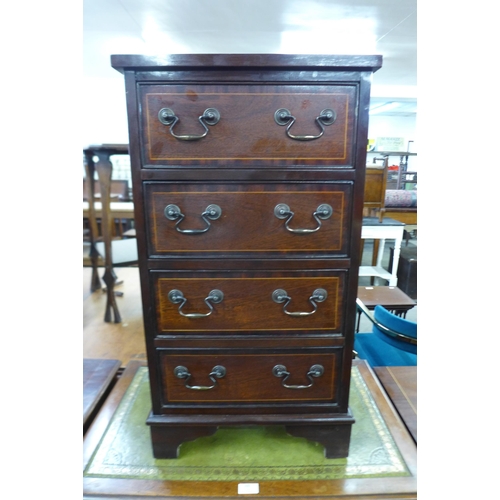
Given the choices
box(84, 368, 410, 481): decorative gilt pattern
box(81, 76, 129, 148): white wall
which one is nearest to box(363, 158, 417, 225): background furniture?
box(84, 368, 410, 481): decorative gilt pattern

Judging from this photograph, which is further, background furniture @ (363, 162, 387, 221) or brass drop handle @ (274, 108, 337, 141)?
background furniture @ (363, 162, 387, 221)

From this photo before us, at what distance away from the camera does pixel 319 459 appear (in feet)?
2.79

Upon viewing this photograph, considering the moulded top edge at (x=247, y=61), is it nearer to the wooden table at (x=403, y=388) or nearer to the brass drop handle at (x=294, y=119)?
the brass drop handle at (x=294, y=119)

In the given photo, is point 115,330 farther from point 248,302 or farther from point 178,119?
point 178,119

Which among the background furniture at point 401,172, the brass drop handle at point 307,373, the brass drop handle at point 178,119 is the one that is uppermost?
the brass drop handle at point 178,119

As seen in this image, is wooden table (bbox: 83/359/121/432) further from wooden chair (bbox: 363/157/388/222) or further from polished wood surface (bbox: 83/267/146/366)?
wooden chair (bbox: 363/157/388/222)

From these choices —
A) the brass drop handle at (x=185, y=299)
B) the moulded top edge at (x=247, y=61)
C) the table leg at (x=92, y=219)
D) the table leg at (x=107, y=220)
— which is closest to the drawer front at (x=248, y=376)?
the brass drop handle at (x=185, y=299)

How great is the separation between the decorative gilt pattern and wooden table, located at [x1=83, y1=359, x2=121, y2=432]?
3.3 inches

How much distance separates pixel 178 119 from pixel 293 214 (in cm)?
31

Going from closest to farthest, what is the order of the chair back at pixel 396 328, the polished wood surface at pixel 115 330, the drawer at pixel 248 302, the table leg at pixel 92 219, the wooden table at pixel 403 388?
the drawer at pixel 248 302
the wooden table at pixel 403 388
the chair back at pixel 396 328
the polished wood surface at pixel 115 330
the table leg at pixel 92 219

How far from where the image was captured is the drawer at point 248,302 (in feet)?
2.42

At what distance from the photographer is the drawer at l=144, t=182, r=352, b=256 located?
27.2 inches
